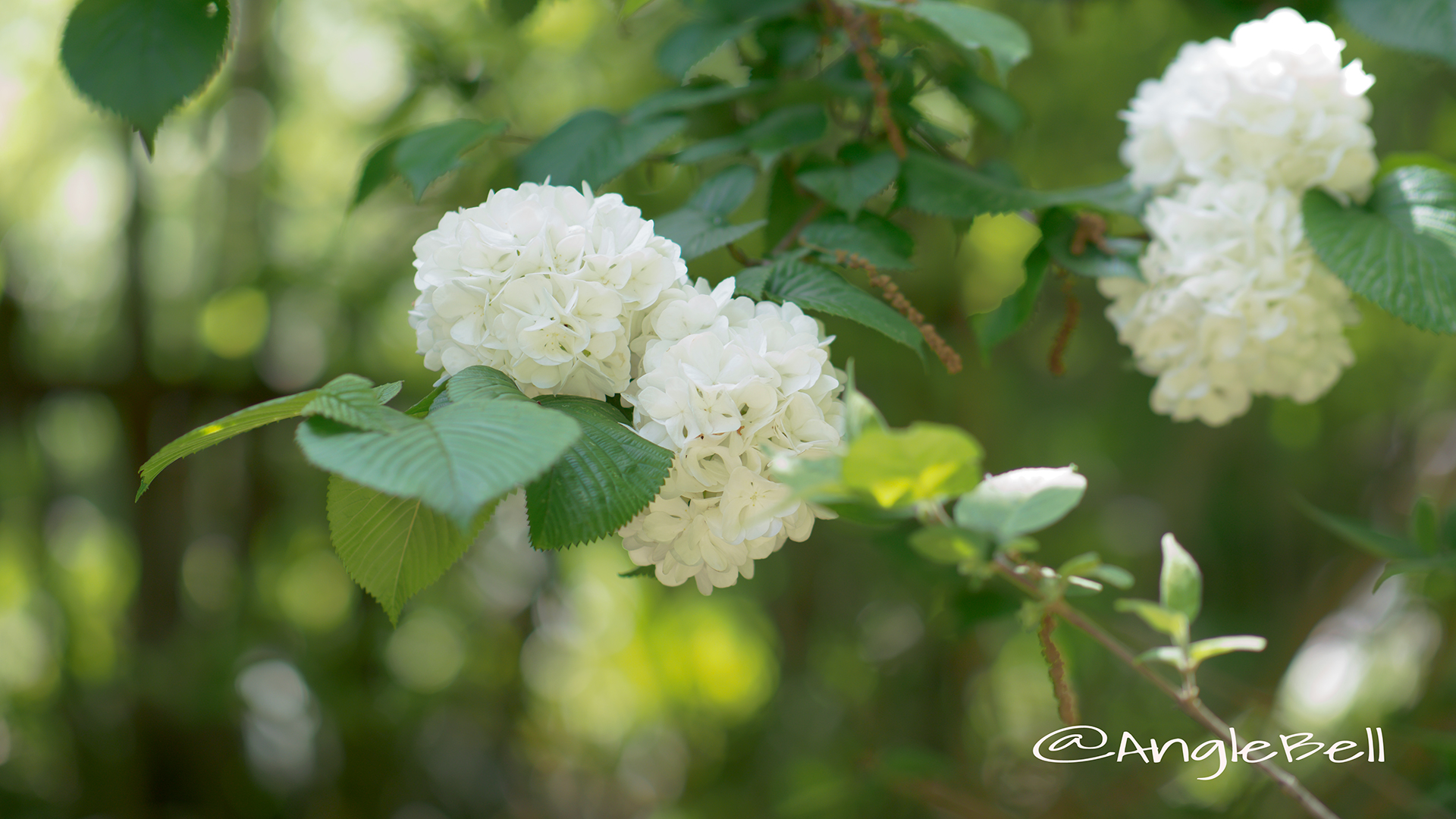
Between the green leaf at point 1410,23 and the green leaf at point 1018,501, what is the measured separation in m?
0.76

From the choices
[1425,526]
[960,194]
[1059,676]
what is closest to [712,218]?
[960,194]

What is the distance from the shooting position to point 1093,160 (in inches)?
73.6

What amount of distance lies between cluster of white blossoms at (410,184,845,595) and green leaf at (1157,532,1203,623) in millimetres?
221

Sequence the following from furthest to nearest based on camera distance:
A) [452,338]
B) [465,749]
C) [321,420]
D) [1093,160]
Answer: [465,749] → [1093,160] → [452,338] → [321,420]

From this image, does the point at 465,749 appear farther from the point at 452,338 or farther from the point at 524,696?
the point at 452,338

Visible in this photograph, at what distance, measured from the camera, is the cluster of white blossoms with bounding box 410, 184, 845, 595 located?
1.92 ft

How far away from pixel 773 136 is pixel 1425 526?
0.84m

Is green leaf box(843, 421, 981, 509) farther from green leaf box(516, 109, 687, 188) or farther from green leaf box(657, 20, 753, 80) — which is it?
green leaf box(657, 20, 753, 80)

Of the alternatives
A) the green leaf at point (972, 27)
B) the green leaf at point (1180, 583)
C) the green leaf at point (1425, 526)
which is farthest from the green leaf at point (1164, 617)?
the green leaf at point (1425, 526)

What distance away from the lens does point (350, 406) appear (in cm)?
53

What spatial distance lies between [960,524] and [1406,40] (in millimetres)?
831

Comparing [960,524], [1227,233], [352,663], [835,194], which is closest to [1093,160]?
[1227,233]

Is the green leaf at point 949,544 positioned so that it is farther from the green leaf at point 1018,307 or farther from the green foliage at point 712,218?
the green leaf at point 1018,307

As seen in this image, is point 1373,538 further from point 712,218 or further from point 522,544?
point 522,544
